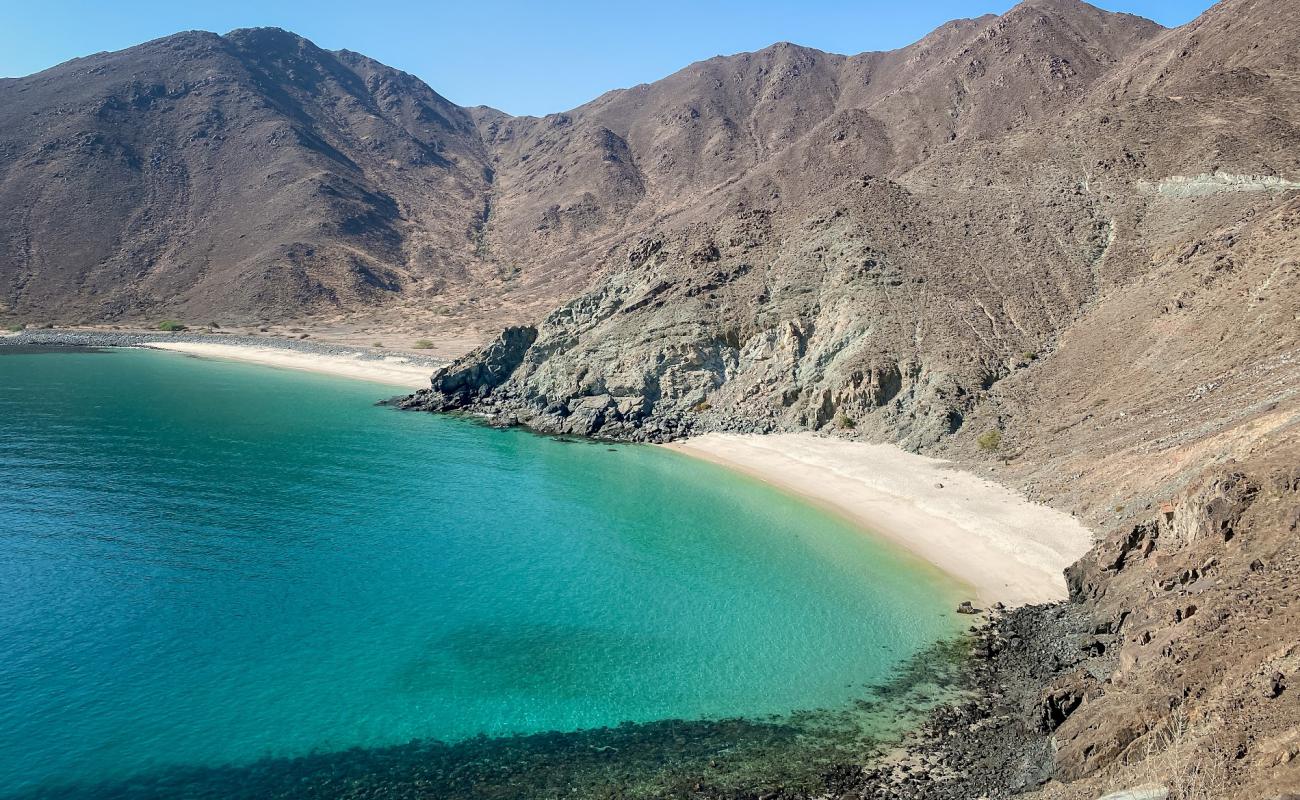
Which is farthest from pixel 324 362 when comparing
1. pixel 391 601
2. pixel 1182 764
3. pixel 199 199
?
pixel 1182 764

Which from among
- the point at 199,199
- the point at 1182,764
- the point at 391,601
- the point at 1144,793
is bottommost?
the point at 391,601

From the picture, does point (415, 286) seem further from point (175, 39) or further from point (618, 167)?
A: point (175, 39)

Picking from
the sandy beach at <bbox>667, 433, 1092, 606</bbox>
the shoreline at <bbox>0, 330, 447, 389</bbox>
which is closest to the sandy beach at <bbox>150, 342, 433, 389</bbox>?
the shoreline at <bbox>0, 330, 447, 389</bbox>

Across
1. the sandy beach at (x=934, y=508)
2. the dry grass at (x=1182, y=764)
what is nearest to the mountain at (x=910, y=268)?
the dry grass at (x=1182, y=764)

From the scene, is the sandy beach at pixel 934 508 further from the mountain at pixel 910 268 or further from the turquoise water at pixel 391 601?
the turquoise water at pixel 391 601

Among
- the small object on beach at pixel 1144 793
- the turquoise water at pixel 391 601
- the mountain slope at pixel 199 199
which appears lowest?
the turquoise water at pixel 391 601

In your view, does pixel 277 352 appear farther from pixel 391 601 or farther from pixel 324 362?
pixel 391 601

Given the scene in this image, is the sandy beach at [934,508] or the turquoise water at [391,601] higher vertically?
the sandy beach at [934,508]
